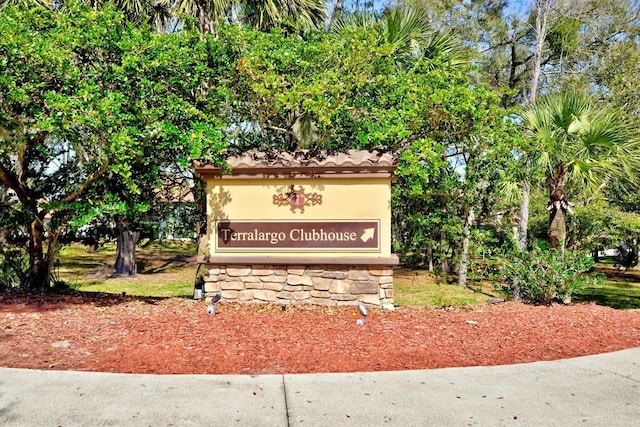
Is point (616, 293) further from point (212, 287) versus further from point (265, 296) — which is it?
point (212, 287)

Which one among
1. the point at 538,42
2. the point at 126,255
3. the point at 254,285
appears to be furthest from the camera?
the point at 126,255

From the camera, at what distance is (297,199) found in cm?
792

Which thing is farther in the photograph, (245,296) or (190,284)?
(190,284)

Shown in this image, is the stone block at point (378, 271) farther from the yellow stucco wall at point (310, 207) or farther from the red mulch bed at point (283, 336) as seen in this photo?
the red mulch bed at point (283, 336)

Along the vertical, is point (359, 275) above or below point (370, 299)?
above

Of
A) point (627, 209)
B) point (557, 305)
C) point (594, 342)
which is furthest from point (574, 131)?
point (627, 209)

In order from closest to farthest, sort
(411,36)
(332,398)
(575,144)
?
(332,398) < (575,144) < (411,36)

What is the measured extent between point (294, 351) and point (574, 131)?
313 inches

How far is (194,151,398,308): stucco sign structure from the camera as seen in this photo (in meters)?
7.74

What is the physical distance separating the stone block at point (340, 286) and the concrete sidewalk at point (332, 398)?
3.06 m

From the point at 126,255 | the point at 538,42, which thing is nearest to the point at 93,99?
the point at 538,42

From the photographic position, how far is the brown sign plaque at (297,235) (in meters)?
7.79

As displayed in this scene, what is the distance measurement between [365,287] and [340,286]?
40cm

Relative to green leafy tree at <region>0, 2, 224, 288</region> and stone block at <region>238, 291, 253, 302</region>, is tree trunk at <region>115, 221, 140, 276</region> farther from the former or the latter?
stone block at <region>238, 291, 253, 302</region>
